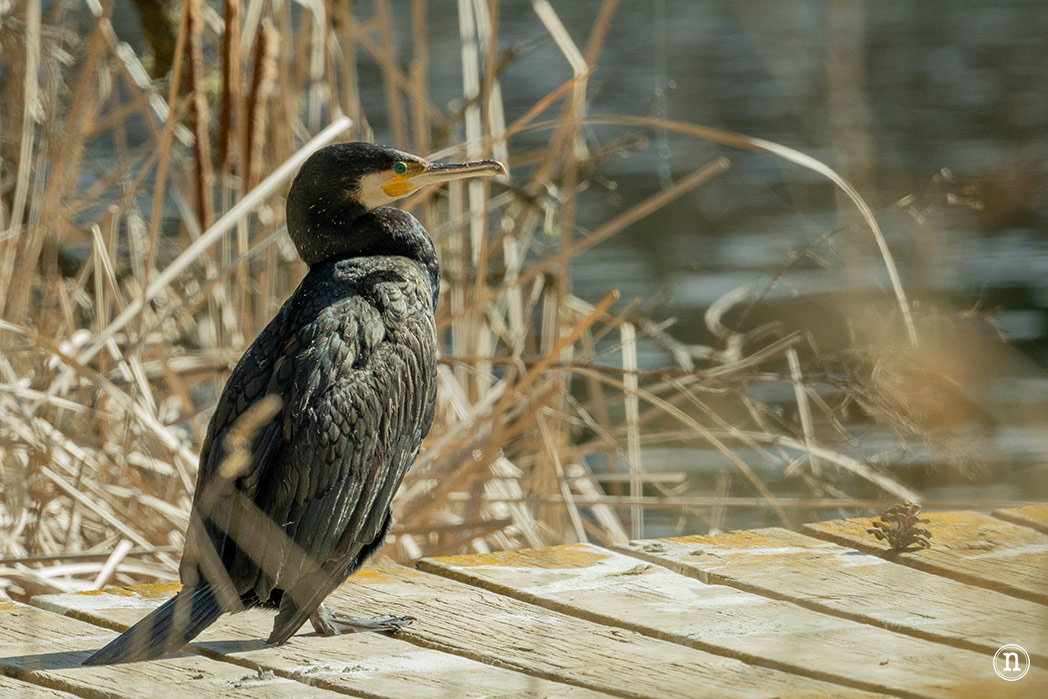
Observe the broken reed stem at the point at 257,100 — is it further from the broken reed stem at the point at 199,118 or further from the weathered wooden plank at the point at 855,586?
the weathered wooden plank at the point at 855,586

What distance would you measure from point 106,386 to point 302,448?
1.09 metres

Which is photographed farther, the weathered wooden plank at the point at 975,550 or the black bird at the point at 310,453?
the weathered wooden plank at the point at 975,550

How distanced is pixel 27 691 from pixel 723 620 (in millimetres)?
1033

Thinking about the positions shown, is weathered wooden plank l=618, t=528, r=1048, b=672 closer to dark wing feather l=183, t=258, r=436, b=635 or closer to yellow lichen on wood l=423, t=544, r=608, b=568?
yellow lichen on wood l=423, t=544, r=608, b=568

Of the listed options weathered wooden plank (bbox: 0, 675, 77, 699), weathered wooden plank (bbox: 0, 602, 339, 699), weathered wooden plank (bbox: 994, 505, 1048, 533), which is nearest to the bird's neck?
→ weathered wooden plank (bbox: 0, 602, 339, 699)

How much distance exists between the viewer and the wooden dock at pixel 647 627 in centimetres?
208

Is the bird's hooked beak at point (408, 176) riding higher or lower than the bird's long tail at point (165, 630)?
higher

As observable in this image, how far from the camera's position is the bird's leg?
2.37 meters

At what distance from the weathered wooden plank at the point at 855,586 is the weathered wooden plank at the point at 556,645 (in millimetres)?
222

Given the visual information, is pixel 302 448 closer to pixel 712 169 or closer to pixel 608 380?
pixel 608 380

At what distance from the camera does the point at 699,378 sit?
3625 millimetres

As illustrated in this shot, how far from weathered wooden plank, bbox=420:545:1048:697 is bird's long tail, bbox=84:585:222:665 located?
1.77 feet

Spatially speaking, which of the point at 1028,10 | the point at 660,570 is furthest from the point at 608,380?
the point at 1028,10

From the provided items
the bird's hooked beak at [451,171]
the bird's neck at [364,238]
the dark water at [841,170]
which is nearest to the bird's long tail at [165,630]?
the bird's neck at [364,238]
